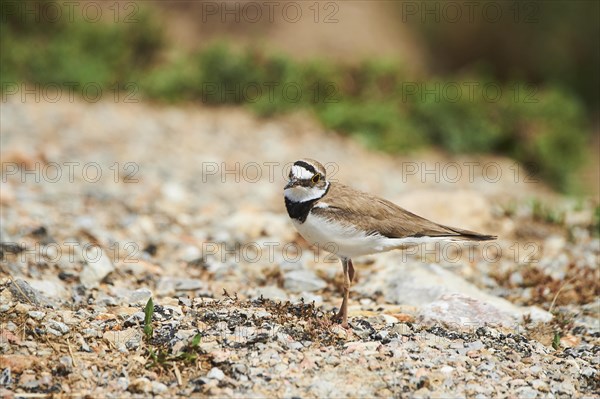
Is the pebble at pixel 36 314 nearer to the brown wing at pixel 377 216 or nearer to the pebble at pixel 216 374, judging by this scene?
the pebble at pixel 216 374

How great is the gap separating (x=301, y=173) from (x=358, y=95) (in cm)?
778

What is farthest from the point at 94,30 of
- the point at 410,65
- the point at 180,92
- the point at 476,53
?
the point at 476,53

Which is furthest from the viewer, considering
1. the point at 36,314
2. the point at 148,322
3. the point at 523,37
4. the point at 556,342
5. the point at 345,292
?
the point at 523,37

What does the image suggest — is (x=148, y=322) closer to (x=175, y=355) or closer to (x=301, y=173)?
(x=175, y=355)

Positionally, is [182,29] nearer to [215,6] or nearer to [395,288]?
[215,6]

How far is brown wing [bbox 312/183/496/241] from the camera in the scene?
17.2 feet

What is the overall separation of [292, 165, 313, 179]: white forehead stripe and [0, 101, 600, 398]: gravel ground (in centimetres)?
85

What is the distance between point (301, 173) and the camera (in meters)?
5.25

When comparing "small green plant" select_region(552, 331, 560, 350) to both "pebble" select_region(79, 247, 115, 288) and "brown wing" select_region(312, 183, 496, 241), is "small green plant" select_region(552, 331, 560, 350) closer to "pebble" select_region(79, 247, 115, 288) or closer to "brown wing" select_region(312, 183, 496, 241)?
"brown wing" select_region(312, 183, 496, 241)

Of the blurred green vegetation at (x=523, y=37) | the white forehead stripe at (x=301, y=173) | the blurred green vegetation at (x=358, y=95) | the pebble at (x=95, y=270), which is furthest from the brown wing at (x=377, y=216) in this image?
the blurred green vegetation at (x=523, y=37)

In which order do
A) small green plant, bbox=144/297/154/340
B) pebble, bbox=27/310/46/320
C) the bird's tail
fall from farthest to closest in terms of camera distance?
the bird's tail → pebble, bbox=27/310/46/320 → small green plant, bbox=144/297/154/340

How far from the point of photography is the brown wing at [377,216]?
207 inches

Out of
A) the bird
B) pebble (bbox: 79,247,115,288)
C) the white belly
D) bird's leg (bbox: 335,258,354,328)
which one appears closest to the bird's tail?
the bird

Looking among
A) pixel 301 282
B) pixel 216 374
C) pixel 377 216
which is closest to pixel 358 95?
pixel 301 282
